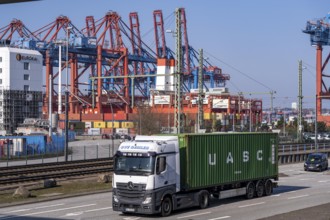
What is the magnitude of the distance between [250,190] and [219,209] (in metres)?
4.26

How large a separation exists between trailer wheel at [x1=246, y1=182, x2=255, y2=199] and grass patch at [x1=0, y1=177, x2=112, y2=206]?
28.9ft

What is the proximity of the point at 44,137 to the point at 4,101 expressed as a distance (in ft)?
102

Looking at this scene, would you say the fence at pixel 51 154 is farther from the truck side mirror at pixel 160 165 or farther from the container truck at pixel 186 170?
the truck side mirror at pixel 160 165

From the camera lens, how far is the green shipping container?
2483 centimetres

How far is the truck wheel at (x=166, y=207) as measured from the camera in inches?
911

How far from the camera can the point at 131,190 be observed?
74.5ft

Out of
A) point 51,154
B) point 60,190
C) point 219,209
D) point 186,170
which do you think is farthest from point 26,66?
point 186,170

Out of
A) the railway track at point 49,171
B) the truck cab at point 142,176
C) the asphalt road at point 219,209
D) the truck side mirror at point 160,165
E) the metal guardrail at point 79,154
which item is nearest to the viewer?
the truck cab at point 142,176

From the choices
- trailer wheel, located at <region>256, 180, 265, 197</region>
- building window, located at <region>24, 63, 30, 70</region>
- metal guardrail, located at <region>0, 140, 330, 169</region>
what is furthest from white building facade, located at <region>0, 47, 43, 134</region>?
trailer wheel, located at <region>256, 180, 265, 197</region>

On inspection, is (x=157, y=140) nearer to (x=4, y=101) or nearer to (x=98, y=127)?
(x=4, y=101)

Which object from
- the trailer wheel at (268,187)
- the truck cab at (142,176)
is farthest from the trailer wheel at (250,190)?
the truck cab at (142,176)

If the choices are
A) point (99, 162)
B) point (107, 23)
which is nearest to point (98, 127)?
point (107, 23)

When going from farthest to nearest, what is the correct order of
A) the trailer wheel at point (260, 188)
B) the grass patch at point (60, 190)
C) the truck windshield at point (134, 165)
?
the trailer wheel at point (260, 188)
the grass patch at point (60, 190)
the truck windshield at point (134, 165)

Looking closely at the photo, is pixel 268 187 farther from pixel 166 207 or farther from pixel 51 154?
pixel 51 154
